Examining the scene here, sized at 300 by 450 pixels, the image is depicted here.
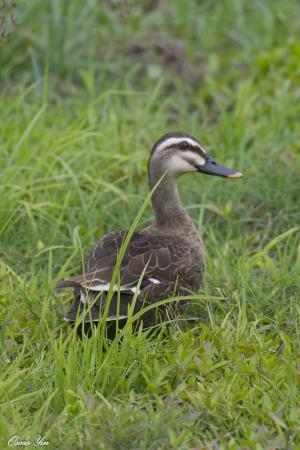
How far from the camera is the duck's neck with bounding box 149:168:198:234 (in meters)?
5.02

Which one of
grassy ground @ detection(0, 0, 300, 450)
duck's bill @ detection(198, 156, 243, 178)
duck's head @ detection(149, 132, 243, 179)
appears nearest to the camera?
grassy ground @ detection(0, 0, 300, 450)

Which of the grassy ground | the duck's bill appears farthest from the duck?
the grassy ground

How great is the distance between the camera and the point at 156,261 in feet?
15.2

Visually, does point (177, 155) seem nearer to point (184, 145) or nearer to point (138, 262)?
point (184, 145)

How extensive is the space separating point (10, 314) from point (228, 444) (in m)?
1.29

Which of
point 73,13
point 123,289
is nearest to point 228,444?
point 123,289

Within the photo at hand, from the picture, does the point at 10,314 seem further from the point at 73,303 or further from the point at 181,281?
the point at 181,281

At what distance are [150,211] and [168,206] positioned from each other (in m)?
0.70

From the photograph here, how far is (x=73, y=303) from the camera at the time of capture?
4.52m

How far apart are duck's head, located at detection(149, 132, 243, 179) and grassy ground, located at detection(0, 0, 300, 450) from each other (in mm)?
545

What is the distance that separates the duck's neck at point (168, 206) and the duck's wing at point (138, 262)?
0.53 ft

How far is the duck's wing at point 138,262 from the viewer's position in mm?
4434

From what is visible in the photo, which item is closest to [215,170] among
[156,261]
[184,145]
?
[184,145]

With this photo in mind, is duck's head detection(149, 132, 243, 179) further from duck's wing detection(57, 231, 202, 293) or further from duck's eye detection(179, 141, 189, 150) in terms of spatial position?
duck's wing detection(57, 231, 202, 293)
